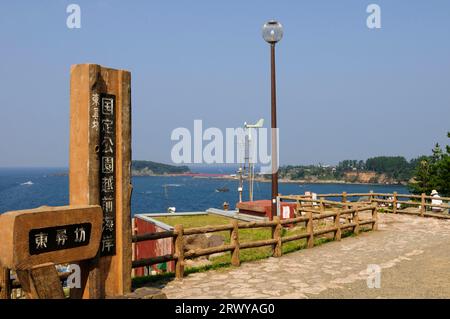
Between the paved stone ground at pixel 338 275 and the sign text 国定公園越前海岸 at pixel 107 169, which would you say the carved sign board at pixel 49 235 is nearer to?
the sign text 国定公園越前海岸 at pixel 107 169

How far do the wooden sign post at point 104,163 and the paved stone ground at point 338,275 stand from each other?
126cm

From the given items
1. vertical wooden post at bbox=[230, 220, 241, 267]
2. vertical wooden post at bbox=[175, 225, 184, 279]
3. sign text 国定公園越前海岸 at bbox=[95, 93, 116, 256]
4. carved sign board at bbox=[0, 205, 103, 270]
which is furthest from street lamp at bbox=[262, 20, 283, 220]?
carved sign board at bbox=[0, 205, 103, 270]

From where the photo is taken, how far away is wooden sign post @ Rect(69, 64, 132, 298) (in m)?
5.97

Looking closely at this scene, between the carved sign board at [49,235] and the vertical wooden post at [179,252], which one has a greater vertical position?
the carved sign board at [49,235]

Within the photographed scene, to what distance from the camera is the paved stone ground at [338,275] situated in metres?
7.12


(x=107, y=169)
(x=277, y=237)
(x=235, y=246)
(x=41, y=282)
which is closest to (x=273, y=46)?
(x=277, y=237)

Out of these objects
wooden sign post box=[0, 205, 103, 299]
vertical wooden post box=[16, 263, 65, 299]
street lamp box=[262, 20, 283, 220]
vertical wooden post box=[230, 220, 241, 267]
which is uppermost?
street lamp box=[262, 20, 283, 220]

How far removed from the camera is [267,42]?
1330 centimetres

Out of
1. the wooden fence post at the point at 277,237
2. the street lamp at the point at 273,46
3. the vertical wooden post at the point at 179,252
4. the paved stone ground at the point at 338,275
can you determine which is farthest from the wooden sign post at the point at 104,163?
the street lamp at the point at 273,46

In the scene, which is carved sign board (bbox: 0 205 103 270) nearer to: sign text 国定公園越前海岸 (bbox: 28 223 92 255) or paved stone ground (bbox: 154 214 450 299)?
sign text 国定公園越前海岸 (bbox: 28 223 92 255)

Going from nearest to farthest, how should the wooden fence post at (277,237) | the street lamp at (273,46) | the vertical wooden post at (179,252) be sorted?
the vertical wooden post at (179,252), the wooden fence post at (277,237), the street lamp at (273,46)

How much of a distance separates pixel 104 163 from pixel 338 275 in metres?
5.26

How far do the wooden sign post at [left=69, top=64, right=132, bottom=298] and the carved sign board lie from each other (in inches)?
18.9

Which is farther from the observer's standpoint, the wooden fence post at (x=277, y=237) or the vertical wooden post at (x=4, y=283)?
the wooden fence post at (x=277, y=237)
